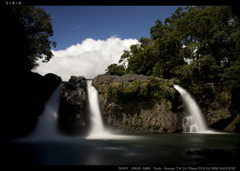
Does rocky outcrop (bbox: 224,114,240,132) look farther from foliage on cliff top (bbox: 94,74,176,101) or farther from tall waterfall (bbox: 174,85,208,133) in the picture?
foliage on cliff top (bbox: 94,74,176,101)

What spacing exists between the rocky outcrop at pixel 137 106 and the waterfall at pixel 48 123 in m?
3.75

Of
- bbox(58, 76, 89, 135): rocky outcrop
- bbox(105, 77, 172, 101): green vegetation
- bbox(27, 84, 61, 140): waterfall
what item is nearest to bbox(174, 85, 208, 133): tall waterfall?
bbox(105, 77, 172, 101): green vegetation

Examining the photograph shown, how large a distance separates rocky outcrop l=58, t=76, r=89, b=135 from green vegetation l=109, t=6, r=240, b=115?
620cm

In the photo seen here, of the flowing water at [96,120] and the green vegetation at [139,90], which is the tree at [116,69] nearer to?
the green vegetation at [139,90]

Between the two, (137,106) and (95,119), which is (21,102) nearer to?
(95,119)

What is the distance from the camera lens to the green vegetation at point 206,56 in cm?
1978

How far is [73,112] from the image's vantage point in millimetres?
15734

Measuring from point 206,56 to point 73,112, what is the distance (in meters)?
14.5

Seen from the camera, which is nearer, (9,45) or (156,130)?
(9,45)

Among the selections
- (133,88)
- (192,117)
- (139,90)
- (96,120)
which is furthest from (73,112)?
(192,117)

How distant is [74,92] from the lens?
53.2ft

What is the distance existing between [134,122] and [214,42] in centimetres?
1366

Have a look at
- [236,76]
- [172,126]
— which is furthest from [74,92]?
[236,76]
